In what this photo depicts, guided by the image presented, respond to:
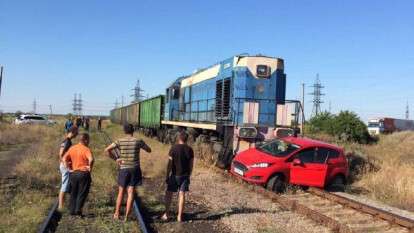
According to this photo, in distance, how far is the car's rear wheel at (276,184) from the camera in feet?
43.0

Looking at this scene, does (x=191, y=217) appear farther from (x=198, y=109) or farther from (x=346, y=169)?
(x=198, y=109)

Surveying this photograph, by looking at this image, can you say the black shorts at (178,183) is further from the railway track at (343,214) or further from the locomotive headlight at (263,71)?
the locomotive headlight at (263,71)

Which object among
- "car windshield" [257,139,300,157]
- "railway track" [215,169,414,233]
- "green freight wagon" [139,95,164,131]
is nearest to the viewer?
"railway track" [215,169,414,233]

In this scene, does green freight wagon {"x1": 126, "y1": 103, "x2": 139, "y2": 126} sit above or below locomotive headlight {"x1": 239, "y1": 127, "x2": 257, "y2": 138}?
above

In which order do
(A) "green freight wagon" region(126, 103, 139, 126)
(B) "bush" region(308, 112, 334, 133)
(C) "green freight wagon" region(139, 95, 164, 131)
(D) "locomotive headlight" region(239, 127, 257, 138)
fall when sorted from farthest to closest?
(A) "green freight wagon" region(126, 103, 139, 126), (B) "bush" region(308, 112, 334, 133), (C) "green freight wagon" region(139, 95, 164, 131), (D) "locomotive headlight" region(239, 127, 257, 138)

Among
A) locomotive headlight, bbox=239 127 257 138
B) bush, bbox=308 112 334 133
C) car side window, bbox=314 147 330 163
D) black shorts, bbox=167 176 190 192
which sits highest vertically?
bush, bbox=308 112 334 133

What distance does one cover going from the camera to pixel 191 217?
989 cm

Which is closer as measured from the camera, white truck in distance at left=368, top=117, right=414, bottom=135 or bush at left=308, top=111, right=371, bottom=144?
bush at left=308, top=111, right=371, bottom=144

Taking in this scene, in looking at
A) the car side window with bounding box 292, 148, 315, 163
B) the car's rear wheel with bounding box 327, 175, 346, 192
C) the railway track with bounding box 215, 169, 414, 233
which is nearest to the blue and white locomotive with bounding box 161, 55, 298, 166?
the car's rear wheel with bounding box 327, 175, 346, 192

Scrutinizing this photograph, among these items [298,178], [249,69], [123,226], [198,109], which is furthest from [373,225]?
[198,109]

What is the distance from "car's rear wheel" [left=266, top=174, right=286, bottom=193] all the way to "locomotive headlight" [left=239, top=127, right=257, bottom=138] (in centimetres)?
304

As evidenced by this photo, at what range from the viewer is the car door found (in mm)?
13336

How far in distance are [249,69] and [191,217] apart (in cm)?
861

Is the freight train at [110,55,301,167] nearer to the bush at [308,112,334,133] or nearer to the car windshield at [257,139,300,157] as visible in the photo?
the car windshield at [257,139,300,157]
